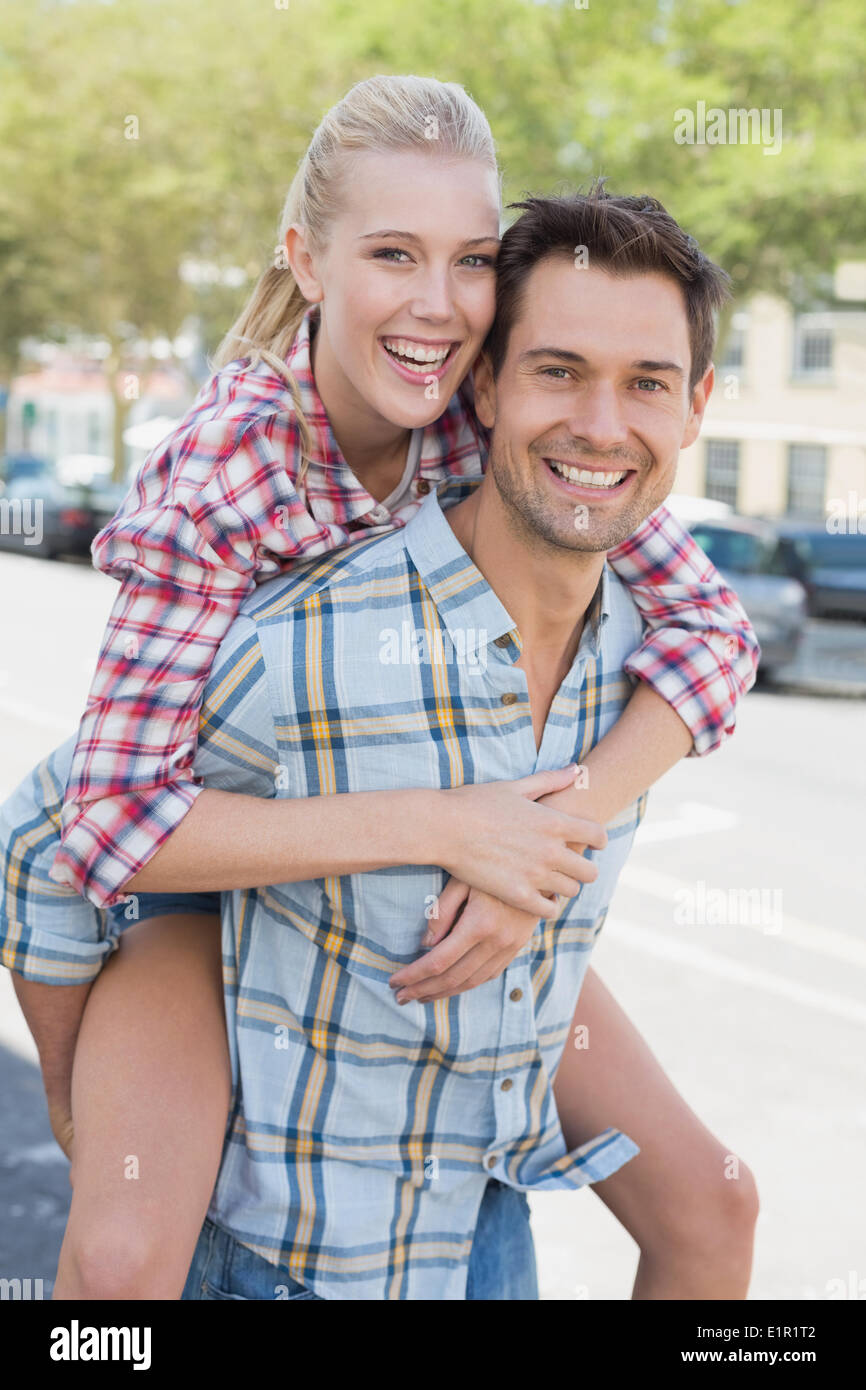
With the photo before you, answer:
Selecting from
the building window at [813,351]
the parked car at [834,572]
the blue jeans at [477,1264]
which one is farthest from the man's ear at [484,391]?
the building window at [813,351]

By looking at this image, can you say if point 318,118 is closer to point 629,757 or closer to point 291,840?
point 629,757

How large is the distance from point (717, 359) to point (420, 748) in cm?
2052

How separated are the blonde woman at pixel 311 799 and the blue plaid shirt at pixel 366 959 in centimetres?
7

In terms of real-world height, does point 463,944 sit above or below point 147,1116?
above

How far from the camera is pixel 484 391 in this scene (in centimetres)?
247

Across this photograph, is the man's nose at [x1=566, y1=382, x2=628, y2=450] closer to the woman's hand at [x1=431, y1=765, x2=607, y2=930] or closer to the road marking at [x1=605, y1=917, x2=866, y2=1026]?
the woman's hand at [x1=431, y1=765, x2=607, y2=930]

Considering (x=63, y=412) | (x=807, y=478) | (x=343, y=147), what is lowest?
(x=343, y=147)

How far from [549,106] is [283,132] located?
585cm

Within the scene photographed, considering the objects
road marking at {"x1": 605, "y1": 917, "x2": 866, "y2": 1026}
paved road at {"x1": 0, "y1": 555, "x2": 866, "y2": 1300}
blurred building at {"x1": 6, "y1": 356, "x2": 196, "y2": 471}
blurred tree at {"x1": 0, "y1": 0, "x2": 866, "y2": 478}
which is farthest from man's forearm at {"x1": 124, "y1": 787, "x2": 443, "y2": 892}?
blurred building at {"x1": 6, "y1": 356, "x2": 196, "y2": 471}

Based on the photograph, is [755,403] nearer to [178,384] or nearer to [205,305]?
[205,305]

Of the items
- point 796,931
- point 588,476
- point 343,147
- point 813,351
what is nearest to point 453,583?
point 588,476

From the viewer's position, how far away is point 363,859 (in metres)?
2.10

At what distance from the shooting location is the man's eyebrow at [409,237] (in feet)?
8.17
